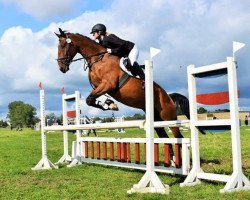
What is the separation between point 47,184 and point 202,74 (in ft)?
9.11

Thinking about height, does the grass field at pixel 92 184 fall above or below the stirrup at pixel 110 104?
below

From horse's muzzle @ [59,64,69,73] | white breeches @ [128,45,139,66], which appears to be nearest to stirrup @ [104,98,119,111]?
white breeches @ [128,45,139,66]

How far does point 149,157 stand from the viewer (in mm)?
5465

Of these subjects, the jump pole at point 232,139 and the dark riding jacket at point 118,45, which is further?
the dark riding jacket at point 118,45

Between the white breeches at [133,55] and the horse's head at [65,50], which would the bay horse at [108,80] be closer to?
the horse's head at [65,50]

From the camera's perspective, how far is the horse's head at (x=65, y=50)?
24.4 feet

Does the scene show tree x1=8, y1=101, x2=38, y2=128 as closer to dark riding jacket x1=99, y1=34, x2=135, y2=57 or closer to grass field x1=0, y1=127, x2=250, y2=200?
grass field x1=0, y1=127, x2=250, y2=200

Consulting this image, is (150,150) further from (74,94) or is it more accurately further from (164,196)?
(74,94)

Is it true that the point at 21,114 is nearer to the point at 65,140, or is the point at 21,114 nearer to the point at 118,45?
the point at 65,140

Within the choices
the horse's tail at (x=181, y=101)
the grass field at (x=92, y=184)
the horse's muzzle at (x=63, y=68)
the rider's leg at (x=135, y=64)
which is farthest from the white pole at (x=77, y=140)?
the rider's leg at (x=135, y=64)

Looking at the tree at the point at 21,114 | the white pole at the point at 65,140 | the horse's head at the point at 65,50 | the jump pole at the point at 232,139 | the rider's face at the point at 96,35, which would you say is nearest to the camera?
the jump pole at the point at 232,139

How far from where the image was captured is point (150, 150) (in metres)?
5.46

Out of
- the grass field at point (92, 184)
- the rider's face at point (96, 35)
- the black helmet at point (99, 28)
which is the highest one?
the black helmet at point (99, 28)

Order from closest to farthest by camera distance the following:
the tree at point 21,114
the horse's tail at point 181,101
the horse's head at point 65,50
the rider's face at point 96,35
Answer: the rider's face at point 96,35, the horse's head at point 65,50, the horse's tail at point 181,101, the tree at point 21,114
